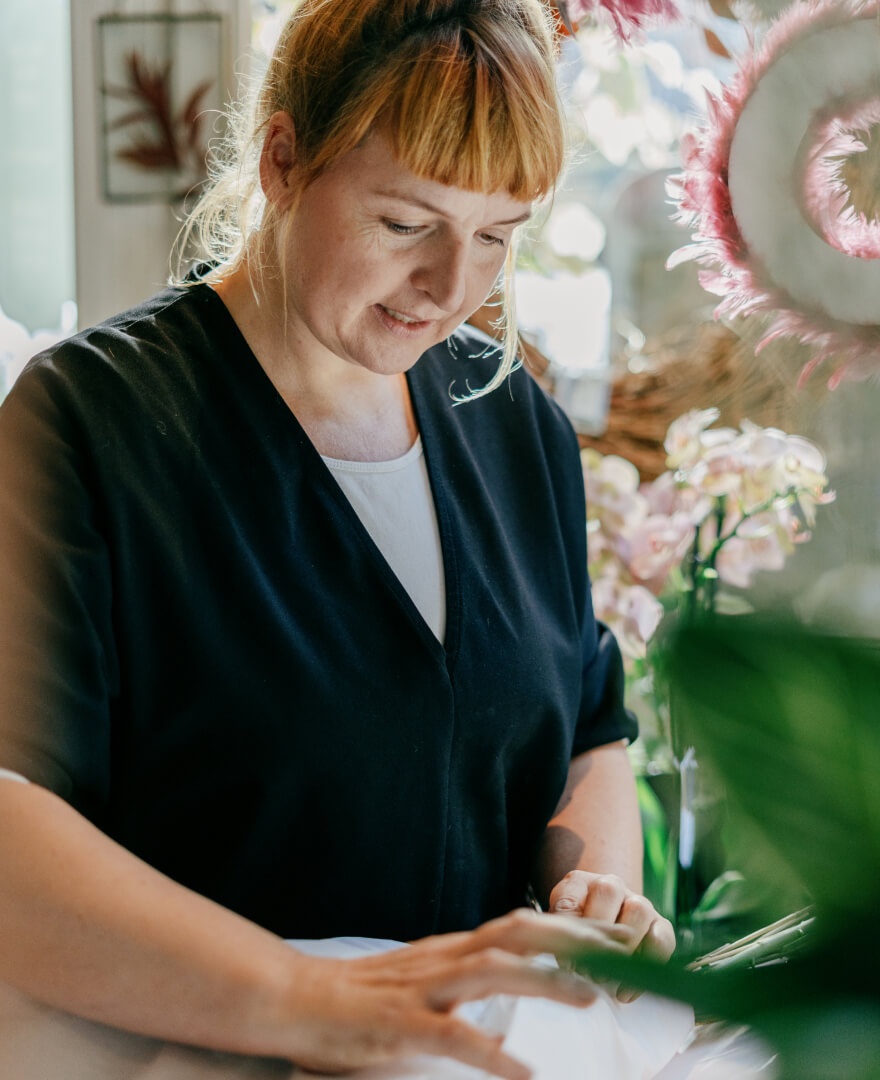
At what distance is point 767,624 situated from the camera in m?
0.22

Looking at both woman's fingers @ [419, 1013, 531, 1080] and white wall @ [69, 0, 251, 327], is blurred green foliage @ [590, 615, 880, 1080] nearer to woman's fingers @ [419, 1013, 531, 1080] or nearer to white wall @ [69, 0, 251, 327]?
woman's fingers @ [419, 1013, 531, 1080]

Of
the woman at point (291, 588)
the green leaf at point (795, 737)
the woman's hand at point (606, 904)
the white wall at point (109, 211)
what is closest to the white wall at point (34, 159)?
the white wall at point (109, 211)

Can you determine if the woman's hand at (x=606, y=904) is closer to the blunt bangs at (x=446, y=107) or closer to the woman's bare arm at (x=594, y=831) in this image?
the woman's bare arm at (x=594, y=831)

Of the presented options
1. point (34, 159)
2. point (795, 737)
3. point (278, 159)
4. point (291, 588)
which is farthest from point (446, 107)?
point (34, 159)

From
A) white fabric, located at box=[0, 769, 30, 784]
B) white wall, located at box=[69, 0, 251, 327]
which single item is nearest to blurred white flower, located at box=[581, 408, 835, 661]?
white fabric, located at box=[0, 769, 30, 784]

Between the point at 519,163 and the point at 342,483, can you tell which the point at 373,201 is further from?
→ the point at 342,483

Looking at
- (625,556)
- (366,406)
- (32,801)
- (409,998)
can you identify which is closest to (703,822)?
(409,998)

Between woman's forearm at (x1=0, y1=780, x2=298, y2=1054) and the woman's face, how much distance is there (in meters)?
0.43

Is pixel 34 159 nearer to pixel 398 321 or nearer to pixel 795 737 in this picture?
pixel 398 321

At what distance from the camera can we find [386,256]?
846mm

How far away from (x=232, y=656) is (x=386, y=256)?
0.32 metres

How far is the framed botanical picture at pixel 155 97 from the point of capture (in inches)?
60.1

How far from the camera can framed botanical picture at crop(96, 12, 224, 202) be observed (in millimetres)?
1526

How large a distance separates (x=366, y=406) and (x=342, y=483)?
96 millimetres
